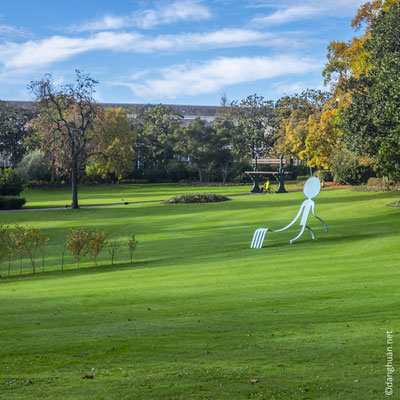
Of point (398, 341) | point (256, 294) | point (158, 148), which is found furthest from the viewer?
point (158, 148)

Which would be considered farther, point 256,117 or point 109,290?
point 256,117

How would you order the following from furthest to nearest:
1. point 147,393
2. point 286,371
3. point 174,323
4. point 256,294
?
point 256,294, point 174,323, point 286,371, point 147,393

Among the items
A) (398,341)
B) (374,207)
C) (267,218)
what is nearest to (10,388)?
(398,341)

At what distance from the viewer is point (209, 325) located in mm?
8711

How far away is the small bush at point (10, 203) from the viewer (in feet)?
141

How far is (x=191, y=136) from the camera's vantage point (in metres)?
78.7

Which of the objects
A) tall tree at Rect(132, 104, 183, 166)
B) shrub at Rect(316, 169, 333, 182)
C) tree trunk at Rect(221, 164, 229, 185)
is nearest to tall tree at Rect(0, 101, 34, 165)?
tall tree at Rect(132, 104, 183, 166)

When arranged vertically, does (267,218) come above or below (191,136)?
below

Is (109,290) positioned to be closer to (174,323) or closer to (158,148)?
(174,323)

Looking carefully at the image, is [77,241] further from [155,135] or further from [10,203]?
[155,135]

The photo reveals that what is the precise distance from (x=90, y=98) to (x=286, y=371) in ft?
137

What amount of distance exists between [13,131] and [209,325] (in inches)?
3170

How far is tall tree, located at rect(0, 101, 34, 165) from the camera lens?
83188 mm

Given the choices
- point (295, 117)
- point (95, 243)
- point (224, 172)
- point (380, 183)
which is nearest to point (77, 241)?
point (95, 243)
